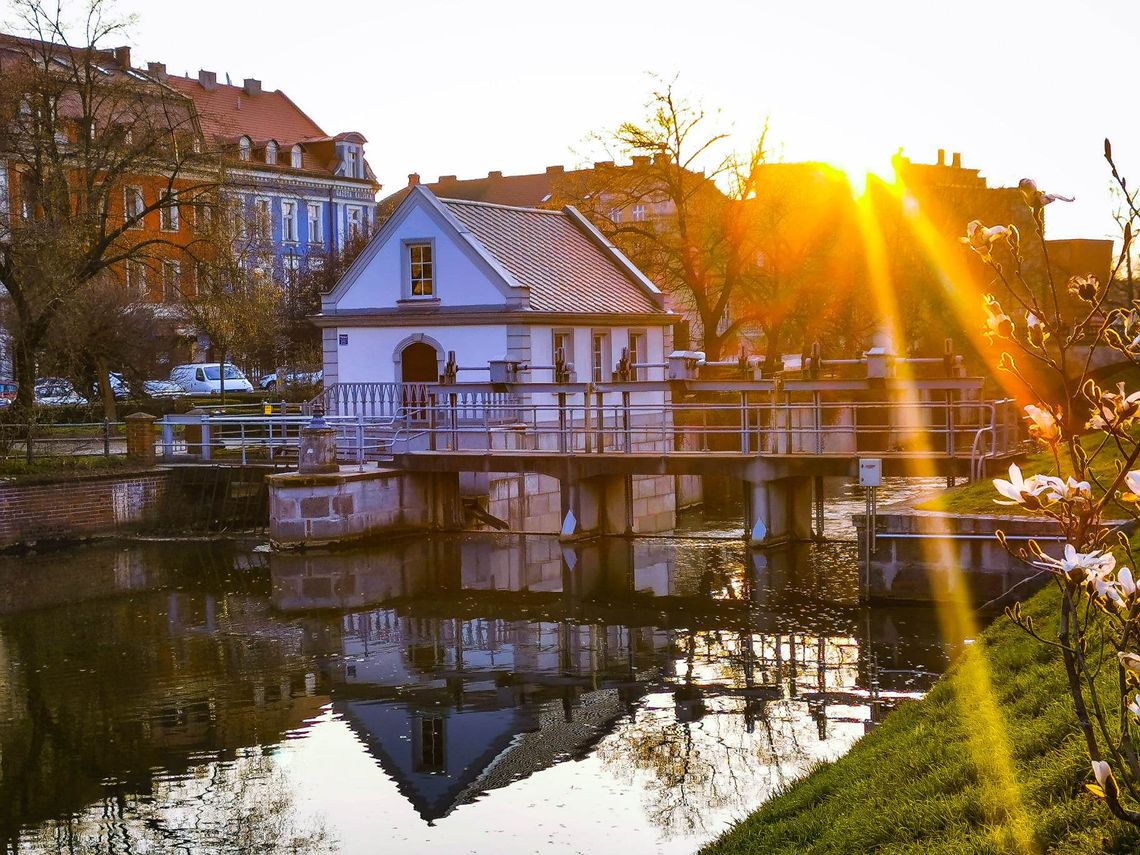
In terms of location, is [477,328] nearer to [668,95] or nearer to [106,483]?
[106,483]

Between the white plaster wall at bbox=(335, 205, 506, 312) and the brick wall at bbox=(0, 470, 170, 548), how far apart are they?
6.19 metres

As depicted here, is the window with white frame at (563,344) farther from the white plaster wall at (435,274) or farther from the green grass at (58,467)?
the green grass at (58,467)

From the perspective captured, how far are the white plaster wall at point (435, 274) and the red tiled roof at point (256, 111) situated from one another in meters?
41.4

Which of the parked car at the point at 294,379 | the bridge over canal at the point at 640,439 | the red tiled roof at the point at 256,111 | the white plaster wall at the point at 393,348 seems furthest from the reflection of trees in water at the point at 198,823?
the red tiled roof at the point at 256,111

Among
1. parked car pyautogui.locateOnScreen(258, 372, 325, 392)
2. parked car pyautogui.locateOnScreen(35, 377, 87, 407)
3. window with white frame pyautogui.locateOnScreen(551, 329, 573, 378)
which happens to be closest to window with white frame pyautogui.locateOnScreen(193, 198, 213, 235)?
window with white frame pyautogui.locateOnScreen(551, 329, 573, 378)

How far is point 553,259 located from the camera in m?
36.6

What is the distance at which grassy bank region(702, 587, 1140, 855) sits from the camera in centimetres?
719

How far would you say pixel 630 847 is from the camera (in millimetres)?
11203

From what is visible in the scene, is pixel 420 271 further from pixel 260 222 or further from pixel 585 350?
pixel 260 222

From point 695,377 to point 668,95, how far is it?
16.4m

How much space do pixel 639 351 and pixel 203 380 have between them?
22.4m

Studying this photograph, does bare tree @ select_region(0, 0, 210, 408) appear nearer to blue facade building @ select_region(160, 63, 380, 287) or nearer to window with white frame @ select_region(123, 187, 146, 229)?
window with white frame @ select_region(123, 187, 146, 229)

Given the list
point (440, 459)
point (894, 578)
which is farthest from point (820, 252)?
point (894, 578)

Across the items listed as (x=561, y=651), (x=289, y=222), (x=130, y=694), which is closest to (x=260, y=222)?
(x=561, y=651)
